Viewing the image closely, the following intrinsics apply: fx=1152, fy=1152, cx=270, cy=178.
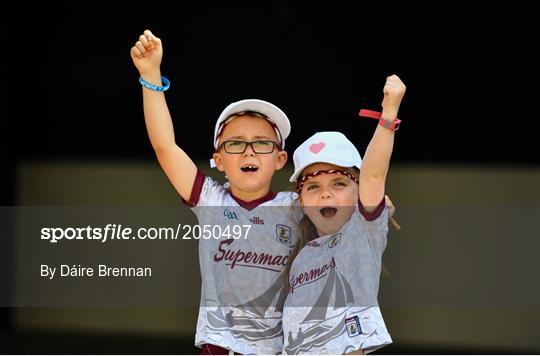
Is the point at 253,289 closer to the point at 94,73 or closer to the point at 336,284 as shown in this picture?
the point at 336,284

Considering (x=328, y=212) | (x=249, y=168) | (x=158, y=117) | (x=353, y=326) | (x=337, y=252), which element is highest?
(x=158, y=117)

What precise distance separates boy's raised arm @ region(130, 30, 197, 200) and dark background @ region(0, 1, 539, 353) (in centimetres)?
211

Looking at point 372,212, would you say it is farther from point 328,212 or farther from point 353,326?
point 353,326

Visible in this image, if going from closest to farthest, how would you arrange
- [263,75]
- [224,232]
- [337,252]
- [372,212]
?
[372,212], [337,252], [224,232], [263,75]

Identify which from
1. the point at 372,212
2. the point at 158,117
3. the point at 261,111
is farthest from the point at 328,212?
the point at 158,117

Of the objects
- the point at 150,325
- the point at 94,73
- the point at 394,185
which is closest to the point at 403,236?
the point at 394,185

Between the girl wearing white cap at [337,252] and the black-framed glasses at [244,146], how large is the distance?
0.12 metres

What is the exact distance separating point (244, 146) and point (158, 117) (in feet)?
0.97

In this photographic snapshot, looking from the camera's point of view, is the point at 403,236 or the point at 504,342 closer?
the point at 403,236

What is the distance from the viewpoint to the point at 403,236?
5.12 metres

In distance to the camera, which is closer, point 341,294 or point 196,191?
point 341,294

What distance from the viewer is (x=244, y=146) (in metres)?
3.72

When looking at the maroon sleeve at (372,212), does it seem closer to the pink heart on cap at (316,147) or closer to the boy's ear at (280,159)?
the pink heart on cap at (316,147)

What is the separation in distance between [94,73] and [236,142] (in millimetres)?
2465
